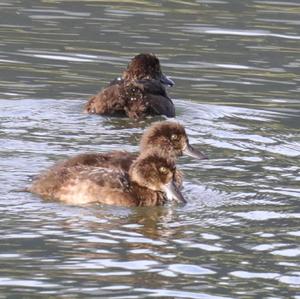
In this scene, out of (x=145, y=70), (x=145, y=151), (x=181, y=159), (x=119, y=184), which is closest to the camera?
(x=119, y=184)

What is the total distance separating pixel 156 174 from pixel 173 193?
0.20 metres

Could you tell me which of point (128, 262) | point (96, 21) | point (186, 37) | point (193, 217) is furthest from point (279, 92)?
point (128, 262)

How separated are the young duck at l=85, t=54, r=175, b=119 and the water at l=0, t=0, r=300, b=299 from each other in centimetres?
18

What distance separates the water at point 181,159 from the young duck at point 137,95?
0.18 meters

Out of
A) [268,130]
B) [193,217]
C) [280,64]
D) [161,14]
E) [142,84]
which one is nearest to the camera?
[193,217]

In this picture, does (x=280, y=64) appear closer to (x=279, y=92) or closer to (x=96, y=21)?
(x=279, y=92)

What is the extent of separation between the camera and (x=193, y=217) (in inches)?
426

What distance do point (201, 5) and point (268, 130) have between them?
7.73m

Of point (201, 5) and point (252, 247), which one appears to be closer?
point (252, 247)

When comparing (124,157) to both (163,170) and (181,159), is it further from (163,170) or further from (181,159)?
(181,159)

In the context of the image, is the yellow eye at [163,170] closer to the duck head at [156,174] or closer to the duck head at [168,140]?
the duck head at [156,174]

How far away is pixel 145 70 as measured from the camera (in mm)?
15773

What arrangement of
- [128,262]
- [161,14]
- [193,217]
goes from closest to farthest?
[128,262], [193,217], [161,14]

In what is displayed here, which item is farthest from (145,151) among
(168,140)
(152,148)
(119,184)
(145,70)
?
(145,70)
